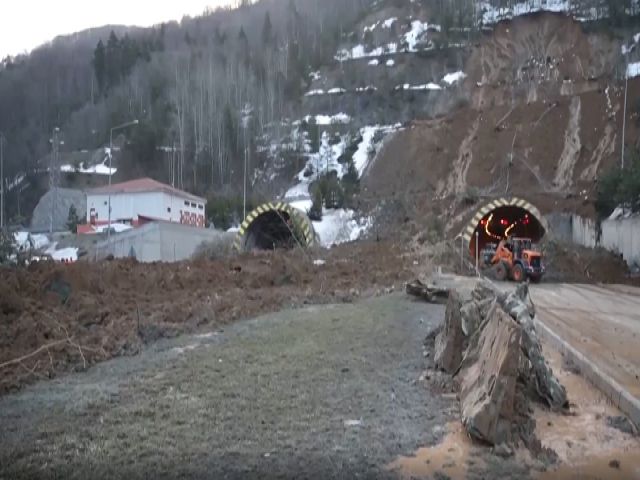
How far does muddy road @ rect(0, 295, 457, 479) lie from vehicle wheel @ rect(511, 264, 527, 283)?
38.9 feet

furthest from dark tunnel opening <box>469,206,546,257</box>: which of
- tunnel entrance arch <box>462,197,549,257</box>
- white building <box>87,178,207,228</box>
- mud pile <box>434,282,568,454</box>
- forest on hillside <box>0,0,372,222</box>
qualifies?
mud pile <box>434,282,568,454</box>

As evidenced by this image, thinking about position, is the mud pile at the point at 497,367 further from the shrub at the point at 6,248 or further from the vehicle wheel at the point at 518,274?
the vehicle wheel at the point at 518,274

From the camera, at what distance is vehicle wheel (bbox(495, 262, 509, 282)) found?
20.2 metres

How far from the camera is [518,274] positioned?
20.0 metres

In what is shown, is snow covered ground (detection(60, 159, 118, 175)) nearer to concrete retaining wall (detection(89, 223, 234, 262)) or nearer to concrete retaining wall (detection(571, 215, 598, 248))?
concrete retaining wall (detection(89, 223, 234, 262))

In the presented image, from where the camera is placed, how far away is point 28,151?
831cm

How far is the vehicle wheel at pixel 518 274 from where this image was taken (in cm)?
1983

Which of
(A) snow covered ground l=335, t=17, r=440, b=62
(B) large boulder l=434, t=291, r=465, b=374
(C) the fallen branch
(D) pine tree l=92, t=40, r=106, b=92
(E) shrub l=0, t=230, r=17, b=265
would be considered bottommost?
(C) the fallen branch

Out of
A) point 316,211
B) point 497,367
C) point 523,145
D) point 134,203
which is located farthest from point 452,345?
point 134,203

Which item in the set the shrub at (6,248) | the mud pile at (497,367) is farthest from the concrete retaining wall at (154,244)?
the mud pile at (497,367)

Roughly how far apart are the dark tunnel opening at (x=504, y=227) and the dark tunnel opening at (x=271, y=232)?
8.91 metres

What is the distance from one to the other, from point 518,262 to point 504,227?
385 inches

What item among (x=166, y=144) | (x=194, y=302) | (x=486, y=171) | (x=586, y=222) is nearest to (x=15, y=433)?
(x=194, y=302)

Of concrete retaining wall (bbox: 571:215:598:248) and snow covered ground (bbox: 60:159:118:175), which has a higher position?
snow covered ground (bbox: 60:159:118:175)
